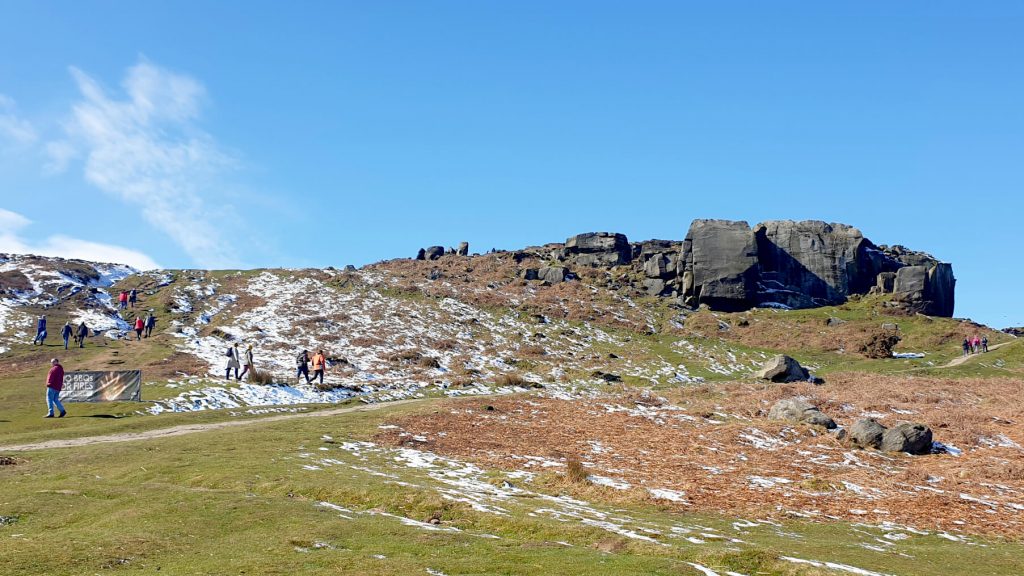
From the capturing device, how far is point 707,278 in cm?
8675

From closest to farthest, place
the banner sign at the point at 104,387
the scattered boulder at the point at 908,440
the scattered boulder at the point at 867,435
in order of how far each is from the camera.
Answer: the scattered boulder at the point at 908,440 < the scattered boulder at the point at 867,435 < the banner sign at the point at 104,387

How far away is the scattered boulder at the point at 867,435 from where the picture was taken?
25.9 metres

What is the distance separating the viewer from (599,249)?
105812mm

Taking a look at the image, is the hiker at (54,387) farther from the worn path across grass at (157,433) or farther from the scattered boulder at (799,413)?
the scattered boulder at (799,413)

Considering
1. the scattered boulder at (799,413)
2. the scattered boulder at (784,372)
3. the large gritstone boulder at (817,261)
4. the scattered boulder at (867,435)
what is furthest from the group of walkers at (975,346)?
the scattered boulder at (867,435)

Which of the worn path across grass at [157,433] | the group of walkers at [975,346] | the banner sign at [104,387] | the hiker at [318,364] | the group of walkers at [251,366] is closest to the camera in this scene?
the worn path across grass at [157,433]

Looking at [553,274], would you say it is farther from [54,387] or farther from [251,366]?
[54,387]

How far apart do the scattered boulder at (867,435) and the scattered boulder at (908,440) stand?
0.71ft

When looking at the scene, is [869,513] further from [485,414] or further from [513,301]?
[513,301]

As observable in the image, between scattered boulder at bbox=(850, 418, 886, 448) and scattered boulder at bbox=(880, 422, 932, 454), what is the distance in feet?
0.71

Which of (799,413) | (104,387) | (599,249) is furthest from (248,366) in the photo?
(599,249)

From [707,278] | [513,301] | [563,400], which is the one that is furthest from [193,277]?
[707,278]

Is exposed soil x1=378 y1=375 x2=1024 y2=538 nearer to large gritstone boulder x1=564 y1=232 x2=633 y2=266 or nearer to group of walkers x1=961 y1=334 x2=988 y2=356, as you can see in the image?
group of walkers x1=961 y1=334 x2=988 y2=356

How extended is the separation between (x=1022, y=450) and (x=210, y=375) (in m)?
40.5
